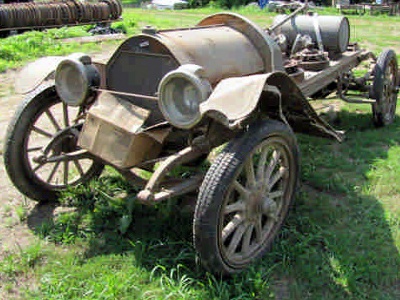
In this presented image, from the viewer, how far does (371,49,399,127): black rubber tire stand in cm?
542

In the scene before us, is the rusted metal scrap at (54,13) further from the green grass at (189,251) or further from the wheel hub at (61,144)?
the wheel hub at (61,144)

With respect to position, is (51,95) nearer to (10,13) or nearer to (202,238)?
(202,238)

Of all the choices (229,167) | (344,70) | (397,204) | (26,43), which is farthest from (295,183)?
(26,43)

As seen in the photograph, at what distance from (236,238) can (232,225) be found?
0.09 meters

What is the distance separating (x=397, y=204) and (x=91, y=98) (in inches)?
99.9

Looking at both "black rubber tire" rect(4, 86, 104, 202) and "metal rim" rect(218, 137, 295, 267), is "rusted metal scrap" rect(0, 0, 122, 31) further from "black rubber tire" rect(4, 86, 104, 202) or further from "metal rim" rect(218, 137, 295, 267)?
"metal rim" rect(218, 137, 295, 267)

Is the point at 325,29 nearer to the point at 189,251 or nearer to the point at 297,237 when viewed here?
the point at 297,237

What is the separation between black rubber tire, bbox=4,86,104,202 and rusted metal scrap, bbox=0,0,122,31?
1010 centimetres

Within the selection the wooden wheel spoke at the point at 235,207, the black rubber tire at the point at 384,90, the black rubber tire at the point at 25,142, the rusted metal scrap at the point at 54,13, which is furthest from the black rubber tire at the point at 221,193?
the rusted metal scrap at the point at 54,13

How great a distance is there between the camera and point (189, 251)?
10.4 feet

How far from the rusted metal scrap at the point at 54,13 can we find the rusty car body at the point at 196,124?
983cm

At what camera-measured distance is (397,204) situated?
154 inches

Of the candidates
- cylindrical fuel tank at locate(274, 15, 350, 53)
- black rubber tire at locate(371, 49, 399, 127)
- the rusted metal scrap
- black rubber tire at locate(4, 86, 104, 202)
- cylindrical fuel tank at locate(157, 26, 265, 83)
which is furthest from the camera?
the rusted metal scrap

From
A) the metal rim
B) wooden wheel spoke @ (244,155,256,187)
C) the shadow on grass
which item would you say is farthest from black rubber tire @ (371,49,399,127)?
wooden wheel spoke @ (244,155,256,187)
